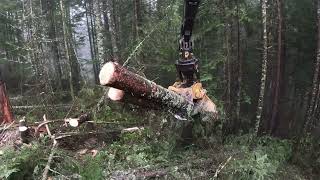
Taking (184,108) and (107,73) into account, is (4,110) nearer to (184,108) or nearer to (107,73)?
(184,108)

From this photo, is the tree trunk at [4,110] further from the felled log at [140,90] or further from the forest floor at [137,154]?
the felled log at [140,90]

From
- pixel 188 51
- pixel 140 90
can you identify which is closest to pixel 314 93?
pixel 188 51

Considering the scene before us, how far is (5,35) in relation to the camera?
81.9 ft

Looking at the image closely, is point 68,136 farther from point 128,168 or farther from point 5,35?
point 5,35

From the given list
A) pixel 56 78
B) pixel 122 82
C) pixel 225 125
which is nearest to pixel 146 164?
pixel 122 82

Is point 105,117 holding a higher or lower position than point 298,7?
lower

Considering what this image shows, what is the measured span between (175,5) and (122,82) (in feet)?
23.6

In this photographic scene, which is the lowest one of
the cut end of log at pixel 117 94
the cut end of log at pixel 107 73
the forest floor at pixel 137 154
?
the forest floor at pixel 137 154

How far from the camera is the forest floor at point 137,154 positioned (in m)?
7.77

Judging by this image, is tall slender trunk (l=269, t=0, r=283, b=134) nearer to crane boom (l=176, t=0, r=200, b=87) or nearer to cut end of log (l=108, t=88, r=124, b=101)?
crane boom (l=176, t=0, r=200, b=87)

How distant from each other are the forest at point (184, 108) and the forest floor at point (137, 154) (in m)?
0.03

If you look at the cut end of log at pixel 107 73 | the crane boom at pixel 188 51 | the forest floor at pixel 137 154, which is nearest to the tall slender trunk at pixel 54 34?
the forest floor at pixel 137 154

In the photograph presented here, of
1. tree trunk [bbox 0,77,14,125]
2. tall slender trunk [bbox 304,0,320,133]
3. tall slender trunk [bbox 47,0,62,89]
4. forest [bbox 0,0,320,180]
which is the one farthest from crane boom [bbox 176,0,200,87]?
tall slender trunk [bbox 47,0,62,89]

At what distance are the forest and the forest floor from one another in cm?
3
